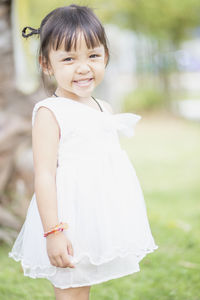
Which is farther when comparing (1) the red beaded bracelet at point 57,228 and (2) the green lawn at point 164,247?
(2) the green lawn at point 164,247

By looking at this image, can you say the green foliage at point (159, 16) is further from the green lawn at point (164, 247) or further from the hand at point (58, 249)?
the hand at point (58, 249)

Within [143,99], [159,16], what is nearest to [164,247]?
[159,16]

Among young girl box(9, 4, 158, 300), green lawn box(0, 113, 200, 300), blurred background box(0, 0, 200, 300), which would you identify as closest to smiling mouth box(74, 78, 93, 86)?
young girl box(9, 4, 158, 300)

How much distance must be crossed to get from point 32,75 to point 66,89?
1070 cm

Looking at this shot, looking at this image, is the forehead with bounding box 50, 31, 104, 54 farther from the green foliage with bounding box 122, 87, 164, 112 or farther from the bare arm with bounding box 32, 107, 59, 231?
the green foliage with bounding box 122, 87, 164, 112

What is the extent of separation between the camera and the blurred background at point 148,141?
2.68 m

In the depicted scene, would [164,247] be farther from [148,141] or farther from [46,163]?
[148,141]

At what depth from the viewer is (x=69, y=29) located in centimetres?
158

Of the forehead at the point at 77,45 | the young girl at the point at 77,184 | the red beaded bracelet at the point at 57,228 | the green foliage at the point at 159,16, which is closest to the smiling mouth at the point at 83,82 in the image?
the young girl at the point at 77,184

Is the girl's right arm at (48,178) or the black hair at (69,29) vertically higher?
the black hair at (69,29)

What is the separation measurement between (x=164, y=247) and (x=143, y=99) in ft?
29.8

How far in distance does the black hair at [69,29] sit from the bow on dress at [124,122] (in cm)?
29

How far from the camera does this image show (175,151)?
24.5ft

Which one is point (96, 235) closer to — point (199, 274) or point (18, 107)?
point (199, 274)
